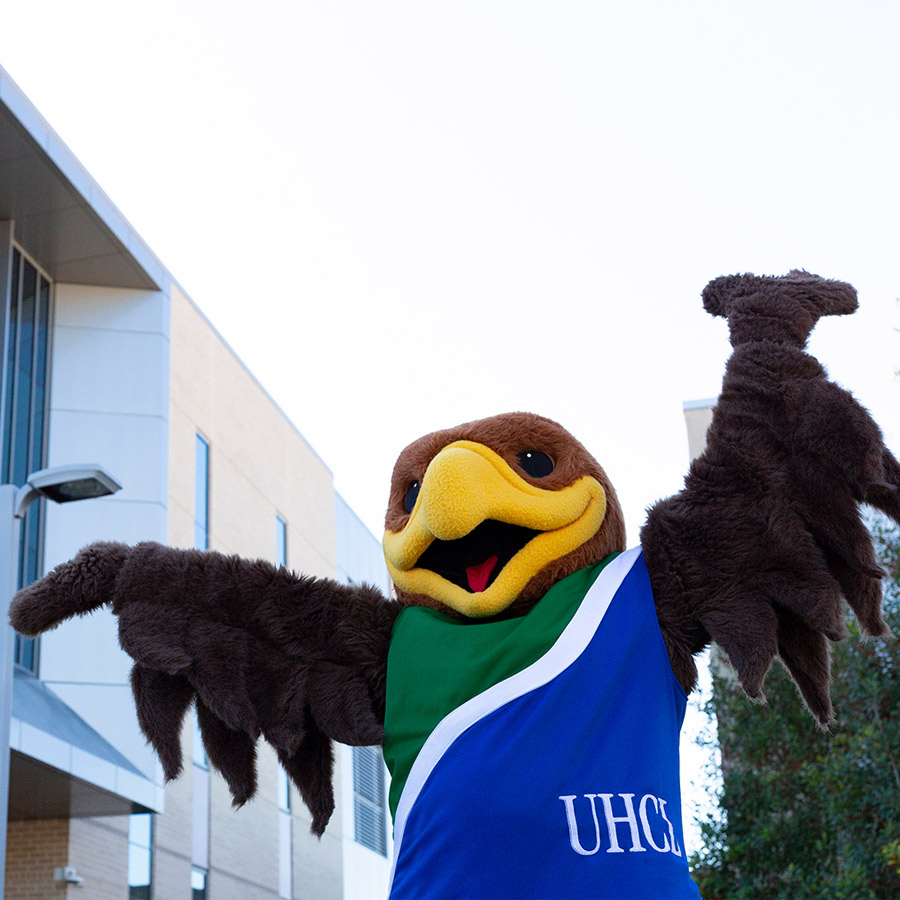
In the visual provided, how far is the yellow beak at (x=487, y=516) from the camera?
11.6 ft

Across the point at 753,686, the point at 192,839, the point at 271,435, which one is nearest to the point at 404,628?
the point at 753,686

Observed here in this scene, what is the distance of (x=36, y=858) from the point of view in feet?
44.3

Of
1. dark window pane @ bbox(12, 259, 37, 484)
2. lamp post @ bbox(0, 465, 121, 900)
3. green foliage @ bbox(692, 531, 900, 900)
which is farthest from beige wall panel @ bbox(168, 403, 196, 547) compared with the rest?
lamp post @ bbox(0, 465, 121, 900)

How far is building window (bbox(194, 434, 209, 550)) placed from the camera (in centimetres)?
1708

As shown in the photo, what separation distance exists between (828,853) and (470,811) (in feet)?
28.3

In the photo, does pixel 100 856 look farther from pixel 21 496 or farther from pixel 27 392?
pixel 21 496

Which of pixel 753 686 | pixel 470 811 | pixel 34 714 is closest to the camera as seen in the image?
pixel 470 811

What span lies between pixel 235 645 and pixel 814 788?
829cm

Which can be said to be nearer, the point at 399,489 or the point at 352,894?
the point at 399,489

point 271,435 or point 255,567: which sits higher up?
point 271,435

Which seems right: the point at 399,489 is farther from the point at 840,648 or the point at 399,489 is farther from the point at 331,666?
the point at 840,648

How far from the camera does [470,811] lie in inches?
124

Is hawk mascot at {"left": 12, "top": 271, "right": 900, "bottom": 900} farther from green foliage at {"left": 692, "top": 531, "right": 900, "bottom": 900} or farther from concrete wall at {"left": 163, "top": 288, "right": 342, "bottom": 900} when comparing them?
concrete wall at {"left": 163, "top": 288, "right": 342, "bottom": 900}

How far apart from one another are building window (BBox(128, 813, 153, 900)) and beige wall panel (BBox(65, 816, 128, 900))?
0.46ft
